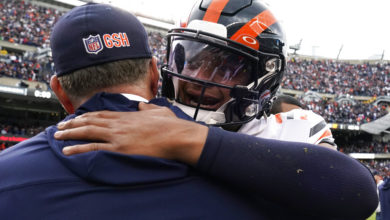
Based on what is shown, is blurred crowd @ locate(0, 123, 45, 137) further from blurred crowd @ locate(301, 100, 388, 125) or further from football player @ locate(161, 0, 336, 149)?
blurred crowd @ locate(301, 100, 388, 125)

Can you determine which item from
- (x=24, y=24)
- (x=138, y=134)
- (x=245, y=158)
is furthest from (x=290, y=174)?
(x=24, y=24)

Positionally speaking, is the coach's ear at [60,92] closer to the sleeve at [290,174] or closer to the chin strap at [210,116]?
the sleeve at [290,174]

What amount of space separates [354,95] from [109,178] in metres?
41.2

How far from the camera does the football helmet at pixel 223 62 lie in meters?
1.93

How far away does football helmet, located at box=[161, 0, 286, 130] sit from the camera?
193 centimetres

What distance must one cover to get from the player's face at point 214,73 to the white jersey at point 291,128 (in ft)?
1.04

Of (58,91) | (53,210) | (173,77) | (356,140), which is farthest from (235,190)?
(356,140)

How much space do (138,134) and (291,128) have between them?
1.32 meters

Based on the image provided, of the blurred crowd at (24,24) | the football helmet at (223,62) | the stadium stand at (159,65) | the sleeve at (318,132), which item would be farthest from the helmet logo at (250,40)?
the blurred crowd at (24,24)

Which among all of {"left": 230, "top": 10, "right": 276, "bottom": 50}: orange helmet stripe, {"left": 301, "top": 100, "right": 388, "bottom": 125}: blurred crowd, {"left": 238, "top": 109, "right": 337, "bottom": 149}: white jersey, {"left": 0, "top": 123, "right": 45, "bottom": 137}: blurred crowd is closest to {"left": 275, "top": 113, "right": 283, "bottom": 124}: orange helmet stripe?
{"left": 238, "top": 109, "right": 337, "bottom": 149}: white jersey

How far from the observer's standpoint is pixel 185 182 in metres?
1.08

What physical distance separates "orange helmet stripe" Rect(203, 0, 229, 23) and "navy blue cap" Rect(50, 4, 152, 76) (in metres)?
0.85

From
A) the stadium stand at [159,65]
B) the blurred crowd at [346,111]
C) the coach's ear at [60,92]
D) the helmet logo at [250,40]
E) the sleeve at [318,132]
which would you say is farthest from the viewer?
the blurred crowd at [346,111]

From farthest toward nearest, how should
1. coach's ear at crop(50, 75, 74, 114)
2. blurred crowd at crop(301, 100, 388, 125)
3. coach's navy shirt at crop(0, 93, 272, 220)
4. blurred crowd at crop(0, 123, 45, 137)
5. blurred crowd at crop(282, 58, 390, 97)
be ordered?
1. blurred crowd at crop(282, 58, 390, 97)
2. blurred crowd at crop(301, 100, 388, 125)
3. blurred crowd at crop(0, 123, 45, 137)
4. coach's ear at crop(50, 75, 74, 114)
5. coach's navy shirt at crop(0, 93, 272, 220)
